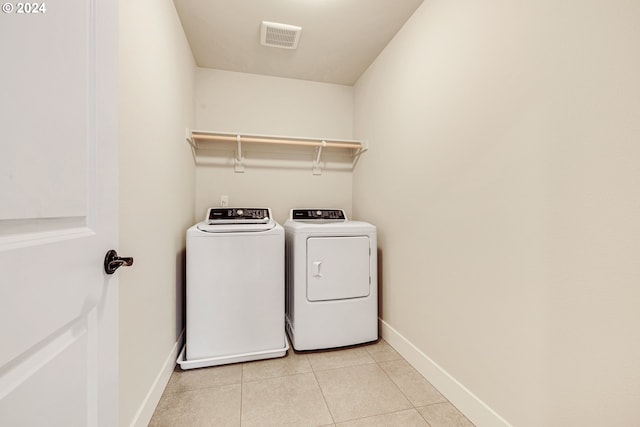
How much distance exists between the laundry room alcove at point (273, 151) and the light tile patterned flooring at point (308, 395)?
1799 mm

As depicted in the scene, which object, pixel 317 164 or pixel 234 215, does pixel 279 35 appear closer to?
pixel 317 164

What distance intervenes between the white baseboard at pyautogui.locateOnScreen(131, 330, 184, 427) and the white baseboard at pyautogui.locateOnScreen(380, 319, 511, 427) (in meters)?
1.58

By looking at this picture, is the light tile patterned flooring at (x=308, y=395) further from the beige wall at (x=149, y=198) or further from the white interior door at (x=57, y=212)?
the white interior door at (x=57, y=212)

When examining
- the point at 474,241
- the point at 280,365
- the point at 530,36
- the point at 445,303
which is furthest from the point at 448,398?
the point at 530,36

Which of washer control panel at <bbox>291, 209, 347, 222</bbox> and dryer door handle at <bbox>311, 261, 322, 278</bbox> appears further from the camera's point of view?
washer control panel at <bbox>291, 209, 347, 222</bbox>

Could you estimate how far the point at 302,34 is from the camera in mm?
2113

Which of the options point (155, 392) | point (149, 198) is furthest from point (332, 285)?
point (149, 198)

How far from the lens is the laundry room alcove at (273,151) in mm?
2533

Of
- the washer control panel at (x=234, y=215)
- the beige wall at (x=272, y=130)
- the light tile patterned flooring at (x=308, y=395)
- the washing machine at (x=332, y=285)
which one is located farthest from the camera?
the beige wall at (x=272, y=130)

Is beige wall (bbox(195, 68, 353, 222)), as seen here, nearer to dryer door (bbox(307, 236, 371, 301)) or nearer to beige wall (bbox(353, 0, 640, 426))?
dryer door (bbox(307, 236, 371, 301))

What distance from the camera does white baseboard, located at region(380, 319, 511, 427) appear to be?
1.28 m

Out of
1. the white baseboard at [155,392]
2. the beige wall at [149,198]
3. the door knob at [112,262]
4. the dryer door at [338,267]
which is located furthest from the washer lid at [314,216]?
the door knob at [112,262]

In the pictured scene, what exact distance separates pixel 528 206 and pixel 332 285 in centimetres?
134

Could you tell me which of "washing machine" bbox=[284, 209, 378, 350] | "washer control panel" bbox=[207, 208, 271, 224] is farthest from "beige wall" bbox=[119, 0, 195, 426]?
"washing machine" bbox=[284, 209, 378, 350]
